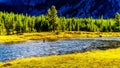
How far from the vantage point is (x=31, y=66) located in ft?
148

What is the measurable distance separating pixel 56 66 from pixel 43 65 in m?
2.46

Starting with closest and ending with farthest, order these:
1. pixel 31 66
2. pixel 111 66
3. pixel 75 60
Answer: pixel 111 66 < pixel 31 66 < pixel 75 60

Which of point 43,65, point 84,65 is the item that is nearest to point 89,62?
point 84,65

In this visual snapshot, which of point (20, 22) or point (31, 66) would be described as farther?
point (20, 22)

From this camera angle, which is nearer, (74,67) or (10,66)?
(74,67)

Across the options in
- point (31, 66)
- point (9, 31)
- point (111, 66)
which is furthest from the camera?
point (9, 31)

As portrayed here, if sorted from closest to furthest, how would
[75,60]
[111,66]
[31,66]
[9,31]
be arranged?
[111,66] < [31,66] < [75,60] < [9,31]

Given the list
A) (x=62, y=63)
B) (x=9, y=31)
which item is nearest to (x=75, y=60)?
(x=62, y=63)

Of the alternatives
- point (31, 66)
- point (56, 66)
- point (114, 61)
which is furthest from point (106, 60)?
point (31, 66)

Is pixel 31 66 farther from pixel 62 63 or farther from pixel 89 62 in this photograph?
pixel 89 62

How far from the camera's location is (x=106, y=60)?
46.9m

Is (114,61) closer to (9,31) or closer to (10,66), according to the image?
(10,66)

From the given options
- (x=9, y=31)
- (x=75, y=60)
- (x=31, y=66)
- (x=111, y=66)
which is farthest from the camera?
(x=9, y=31)

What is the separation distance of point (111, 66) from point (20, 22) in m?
158
